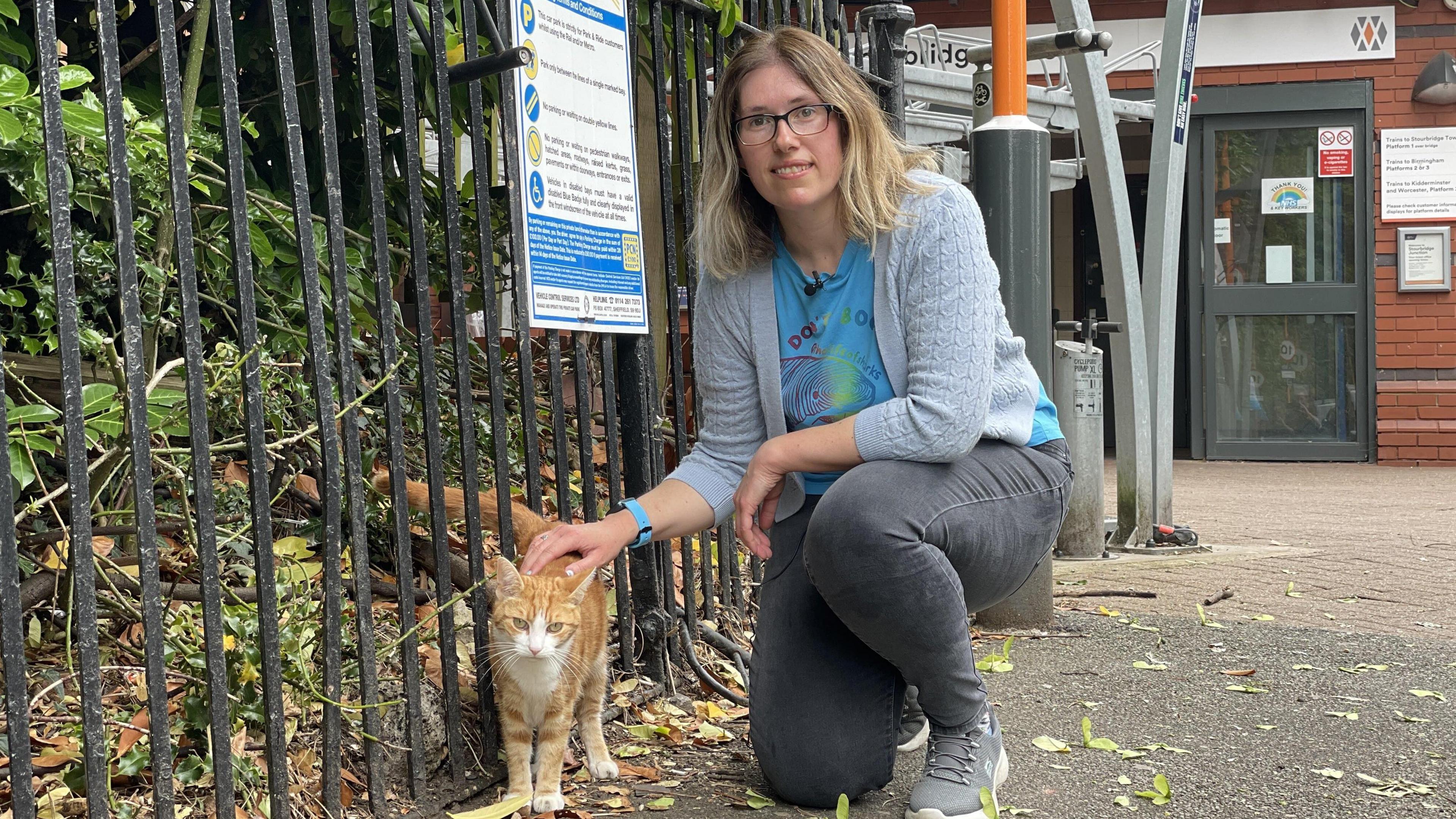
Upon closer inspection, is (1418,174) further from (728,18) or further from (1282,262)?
(728,18)

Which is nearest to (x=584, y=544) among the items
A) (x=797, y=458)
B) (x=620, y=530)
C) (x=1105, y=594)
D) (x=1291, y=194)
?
(x=620, y=530)

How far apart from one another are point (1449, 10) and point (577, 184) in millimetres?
10695

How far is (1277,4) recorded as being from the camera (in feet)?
37.0

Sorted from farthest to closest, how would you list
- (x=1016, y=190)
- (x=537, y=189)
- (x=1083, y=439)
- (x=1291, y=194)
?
1. (x=1291, y=194)
2. (x=1083, y=439)
3. (x=1016, y=190)
4. (x=537, y=189)

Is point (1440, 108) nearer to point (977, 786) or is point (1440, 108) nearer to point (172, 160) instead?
point (977, 786)

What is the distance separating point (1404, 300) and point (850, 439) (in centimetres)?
1018

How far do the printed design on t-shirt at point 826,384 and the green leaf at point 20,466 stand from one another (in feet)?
4.65

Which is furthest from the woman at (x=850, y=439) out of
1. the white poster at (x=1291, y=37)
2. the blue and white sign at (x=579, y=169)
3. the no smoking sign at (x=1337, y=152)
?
the no smoking sign at (x=1337, y=152)

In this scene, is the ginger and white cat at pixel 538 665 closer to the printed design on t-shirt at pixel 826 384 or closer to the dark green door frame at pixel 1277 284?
the printed design on t-shirt at pixel 826 384

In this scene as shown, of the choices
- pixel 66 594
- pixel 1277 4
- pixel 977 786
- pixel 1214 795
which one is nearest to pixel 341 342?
pixel 66 594

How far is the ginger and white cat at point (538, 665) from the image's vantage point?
104 inches

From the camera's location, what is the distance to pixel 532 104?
2.86m

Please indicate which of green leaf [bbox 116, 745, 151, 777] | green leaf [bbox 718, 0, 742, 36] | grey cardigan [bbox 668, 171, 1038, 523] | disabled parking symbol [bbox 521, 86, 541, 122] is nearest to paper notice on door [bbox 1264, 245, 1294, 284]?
green leaf [bbox 718, 0, 742, 36]

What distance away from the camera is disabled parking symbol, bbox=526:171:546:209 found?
9.28ft
